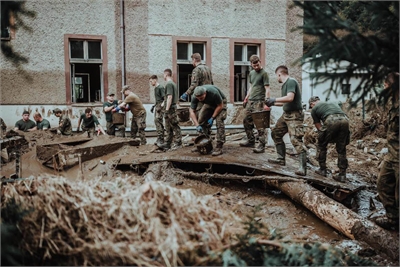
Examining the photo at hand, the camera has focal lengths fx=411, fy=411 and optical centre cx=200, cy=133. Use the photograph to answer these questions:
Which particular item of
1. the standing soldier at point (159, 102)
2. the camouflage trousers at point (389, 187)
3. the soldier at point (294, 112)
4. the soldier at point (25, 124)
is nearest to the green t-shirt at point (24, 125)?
the soldier at point (25, 124)

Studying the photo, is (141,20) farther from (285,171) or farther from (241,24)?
(285,171)

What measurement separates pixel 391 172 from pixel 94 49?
11017 mm

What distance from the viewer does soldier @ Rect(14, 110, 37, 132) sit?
40.3ft

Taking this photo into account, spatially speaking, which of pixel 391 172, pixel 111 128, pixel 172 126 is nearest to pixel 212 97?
pixel 172 126

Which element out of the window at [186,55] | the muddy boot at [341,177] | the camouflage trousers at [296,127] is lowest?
the muddy boot at [341,177]

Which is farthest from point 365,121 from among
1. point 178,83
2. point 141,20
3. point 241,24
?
point 141,20

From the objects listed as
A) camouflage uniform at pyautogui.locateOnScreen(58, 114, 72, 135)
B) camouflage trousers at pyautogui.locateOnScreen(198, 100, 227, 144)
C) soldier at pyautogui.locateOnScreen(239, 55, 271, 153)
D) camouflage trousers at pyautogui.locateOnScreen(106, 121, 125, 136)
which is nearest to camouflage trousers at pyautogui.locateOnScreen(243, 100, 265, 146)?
soldier at pyautogui.locateOnScreen(239, 55, 271, 153)

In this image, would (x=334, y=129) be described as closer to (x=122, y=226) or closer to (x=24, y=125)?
(x=122, y=226)

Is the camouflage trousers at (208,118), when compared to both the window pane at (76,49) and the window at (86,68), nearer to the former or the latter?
the window at (86,68)

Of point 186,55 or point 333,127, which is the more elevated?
point 186,55

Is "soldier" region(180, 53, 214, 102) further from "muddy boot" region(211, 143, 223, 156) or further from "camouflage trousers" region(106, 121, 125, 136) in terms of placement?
"camouflage trousers" region(106, 121, 125, 136)

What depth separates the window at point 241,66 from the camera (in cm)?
1523

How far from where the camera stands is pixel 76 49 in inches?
539

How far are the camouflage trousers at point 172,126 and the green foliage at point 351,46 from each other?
6.07m
